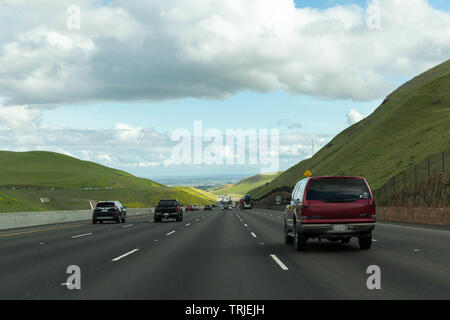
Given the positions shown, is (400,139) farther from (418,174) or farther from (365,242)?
(365,242)

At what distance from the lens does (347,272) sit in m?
9.88

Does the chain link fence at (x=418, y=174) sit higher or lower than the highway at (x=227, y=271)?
higher

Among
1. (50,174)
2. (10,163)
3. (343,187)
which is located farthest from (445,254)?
(10,163)

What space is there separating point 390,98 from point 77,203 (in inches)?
3064

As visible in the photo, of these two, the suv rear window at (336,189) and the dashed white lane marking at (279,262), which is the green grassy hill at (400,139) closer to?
the suv rear window at (336,189)

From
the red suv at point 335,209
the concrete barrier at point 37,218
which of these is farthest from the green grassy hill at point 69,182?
the red suv at point 335,209

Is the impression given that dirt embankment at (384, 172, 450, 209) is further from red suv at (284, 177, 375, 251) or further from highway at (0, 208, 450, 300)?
red suv at (284, 177, 375, 251)

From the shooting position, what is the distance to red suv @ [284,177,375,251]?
42.9 feet

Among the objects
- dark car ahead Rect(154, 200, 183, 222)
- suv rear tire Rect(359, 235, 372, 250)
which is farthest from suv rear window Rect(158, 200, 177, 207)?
suv rear tire Rect(359, 235, 372, 250)

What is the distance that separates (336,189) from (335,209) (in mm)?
561

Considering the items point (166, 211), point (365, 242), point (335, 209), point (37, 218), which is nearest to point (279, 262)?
point (335, 209)

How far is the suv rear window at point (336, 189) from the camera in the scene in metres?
13.3

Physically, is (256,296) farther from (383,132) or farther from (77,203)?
(383,132)

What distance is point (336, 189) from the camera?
526 inches
